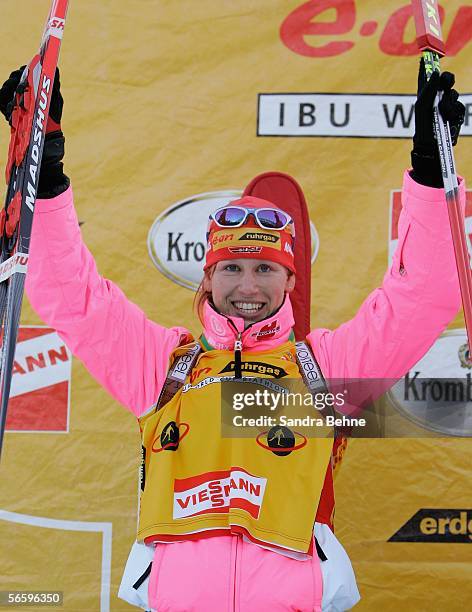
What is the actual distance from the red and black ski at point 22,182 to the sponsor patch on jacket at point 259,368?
47 centimetres

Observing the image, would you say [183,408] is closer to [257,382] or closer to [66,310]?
[257,382]

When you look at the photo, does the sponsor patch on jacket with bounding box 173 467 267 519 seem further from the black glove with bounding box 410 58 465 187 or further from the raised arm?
the black glove with bounding box 410 58 465 187

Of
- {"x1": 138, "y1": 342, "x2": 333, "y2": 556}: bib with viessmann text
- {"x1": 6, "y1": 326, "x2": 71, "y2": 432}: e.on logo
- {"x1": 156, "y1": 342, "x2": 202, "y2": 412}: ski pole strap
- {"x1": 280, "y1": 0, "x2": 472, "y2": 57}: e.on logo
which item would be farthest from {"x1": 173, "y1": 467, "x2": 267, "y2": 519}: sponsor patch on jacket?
{"x1": 280, "y1": 0, "x2": 472, "y2": 57}: e.on logo

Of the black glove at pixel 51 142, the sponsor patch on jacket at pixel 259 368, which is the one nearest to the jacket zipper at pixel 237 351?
the sponsor patch on jacket at pixel 259 368

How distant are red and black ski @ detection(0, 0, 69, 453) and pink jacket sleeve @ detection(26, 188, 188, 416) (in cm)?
12

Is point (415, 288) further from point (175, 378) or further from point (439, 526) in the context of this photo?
point (439, 526)

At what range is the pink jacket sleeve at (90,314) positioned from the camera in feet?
6.24

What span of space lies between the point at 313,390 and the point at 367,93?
3.07ft

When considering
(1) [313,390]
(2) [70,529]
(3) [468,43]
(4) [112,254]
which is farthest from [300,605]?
(3) [468,43]

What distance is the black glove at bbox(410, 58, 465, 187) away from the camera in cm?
170

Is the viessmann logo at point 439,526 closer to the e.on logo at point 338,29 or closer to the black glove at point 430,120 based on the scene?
the black glove at point 430,120

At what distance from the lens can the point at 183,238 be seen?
8.44ft

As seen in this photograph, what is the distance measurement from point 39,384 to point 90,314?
24.7 inches

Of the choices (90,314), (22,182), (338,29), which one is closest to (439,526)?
(90,314)
